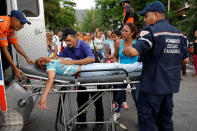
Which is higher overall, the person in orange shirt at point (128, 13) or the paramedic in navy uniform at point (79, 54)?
the person in orange shirt at point (128, 13)

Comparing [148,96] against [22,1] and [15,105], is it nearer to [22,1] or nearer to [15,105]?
[15,105]

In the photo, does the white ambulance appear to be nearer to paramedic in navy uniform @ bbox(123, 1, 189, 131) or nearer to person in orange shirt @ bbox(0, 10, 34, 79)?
person in orange shirt @ bbox(0, 10, 34, 79)

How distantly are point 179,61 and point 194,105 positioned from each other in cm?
300

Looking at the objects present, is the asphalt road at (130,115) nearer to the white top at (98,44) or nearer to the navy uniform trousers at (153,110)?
the navy uniform trousers at (153,110)

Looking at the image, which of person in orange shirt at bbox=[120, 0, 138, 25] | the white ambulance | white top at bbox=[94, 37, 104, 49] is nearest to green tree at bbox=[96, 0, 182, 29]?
white top at bbox=[94, 37, 104, 49]

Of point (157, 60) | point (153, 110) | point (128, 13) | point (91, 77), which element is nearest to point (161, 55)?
point (157, 60)

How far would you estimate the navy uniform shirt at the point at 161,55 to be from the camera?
2508 mm

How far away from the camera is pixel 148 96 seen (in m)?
2.77

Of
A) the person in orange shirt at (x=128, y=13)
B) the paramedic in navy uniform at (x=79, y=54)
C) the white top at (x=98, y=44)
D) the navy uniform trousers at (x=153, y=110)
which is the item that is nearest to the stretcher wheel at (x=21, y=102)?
the paramedic in navy uniform at (x=79, y=54)

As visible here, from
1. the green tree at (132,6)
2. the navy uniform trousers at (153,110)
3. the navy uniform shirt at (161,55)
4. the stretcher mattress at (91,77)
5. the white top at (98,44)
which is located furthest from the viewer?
the green tree at (132,6)

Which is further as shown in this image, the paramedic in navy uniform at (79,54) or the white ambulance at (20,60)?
the paramedic in navy uniform at (79,54)

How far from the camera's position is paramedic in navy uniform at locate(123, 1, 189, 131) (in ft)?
8.24

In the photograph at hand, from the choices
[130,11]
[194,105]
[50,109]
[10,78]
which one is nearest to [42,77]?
[10,78]

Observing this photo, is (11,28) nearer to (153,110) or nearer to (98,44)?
(153,110)
